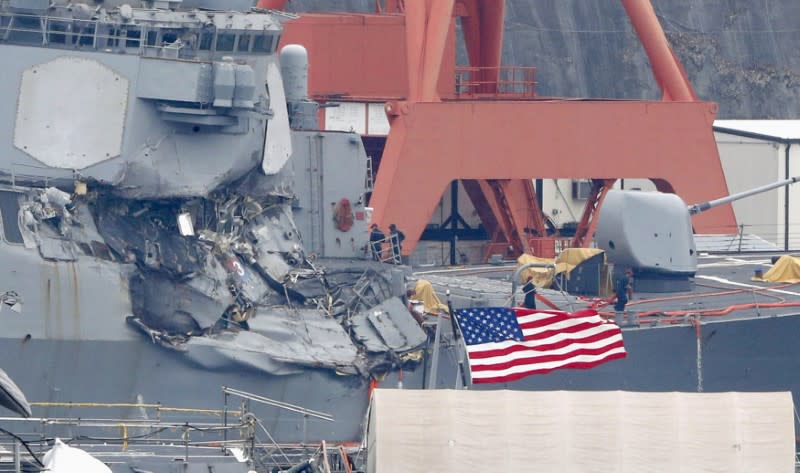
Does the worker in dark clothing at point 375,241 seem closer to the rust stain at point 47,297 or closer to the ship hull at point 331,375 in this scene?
the ship hull at point 331,375

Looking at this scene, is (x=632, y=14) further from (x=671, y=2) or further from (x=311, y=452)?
(x=671, y=2)

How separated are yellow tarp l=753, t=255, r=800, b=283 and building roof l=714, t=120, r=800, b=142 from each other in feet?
46.2

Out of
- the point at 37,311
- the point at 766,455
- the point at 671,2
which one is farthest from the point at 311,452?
the point at 671,2

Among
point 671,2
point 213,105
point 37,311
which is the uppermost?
point 671,2

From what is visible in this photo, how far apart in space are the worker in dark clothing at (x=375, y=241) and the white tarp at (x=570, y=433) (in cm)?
890

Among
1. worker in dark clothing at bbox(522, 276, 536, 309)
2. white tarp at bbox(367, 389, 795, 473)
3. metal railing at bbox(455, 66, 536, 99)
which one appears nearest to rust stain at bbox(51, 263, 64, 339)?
white tarp at bbox(367, 389, 795, 473)

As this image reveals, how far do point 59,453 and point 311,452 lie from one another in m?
7.12

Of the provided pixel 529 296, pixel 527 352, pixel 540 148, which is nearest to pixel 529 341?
pixel 527 352

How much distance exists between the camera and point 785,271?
32500mm

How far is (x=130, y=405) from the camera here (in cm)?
2256

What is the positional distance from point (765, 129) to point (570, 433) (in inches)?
1245

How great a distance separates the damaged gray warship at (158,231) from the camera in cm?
2352

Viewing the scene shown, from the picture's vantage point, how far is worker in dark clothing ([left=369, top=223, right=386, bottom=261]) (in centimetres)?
2825

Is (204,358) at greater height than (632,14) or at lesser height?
lesser
